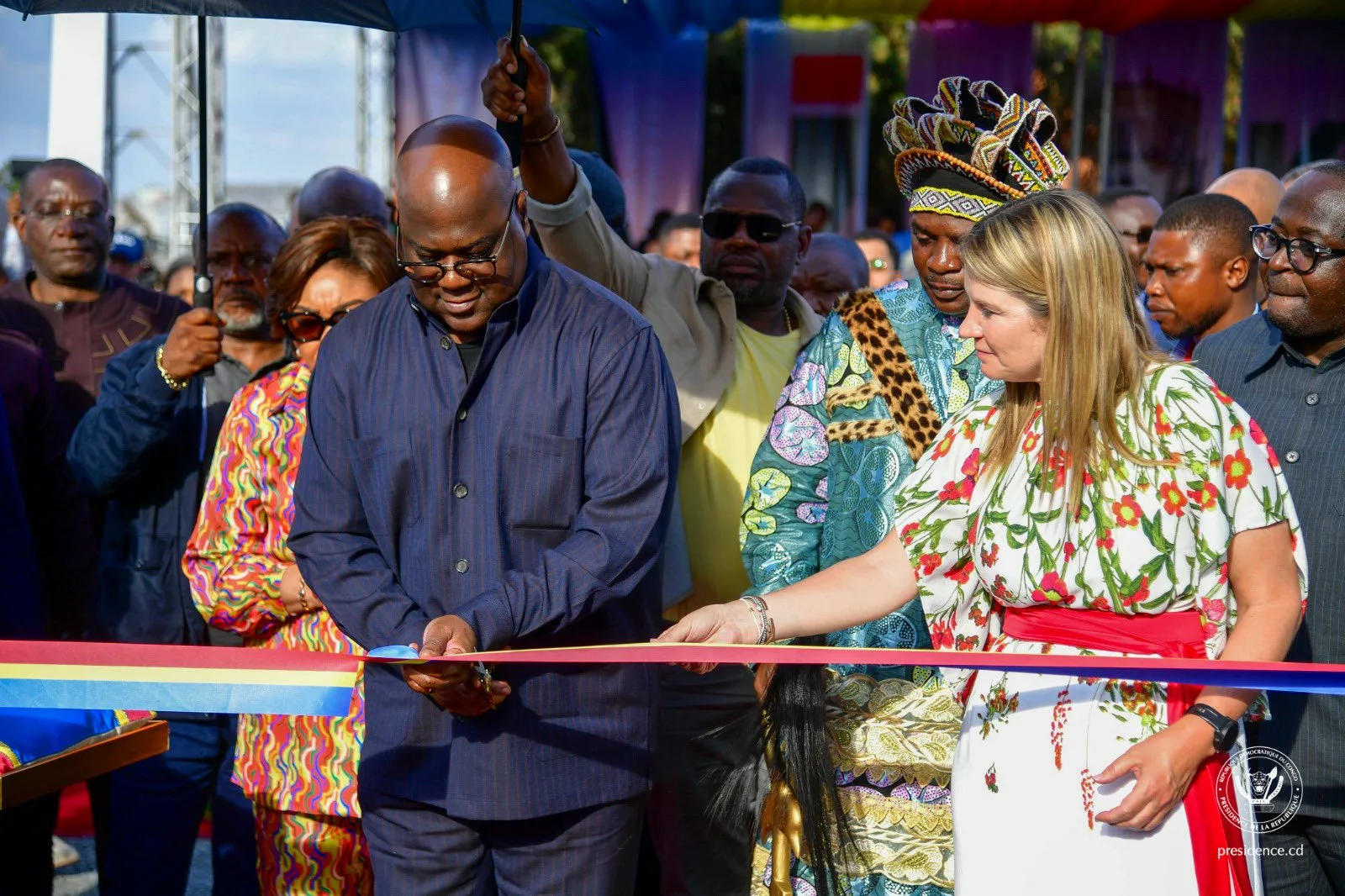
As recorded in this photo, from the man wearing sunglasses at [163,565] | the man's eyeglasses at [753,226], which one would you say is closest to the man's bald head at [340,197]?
the man wearing sunglasses at [163,565]

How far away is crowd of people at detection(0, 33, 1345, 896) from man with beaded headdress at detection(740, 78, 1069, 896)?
0.01m

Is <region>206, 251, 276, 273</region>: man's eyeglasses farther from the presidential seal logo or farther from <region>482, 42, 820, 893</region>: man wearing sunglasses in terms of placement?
the presidential seal logo

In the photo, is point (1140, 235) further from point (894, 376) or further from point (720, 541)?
point (894, 376)

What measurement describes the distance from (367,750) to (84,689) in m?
0.59

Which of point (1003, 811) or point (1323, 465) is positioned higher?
point (1323, 465)

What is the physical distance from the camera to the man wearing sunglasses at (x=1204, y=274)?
503 centimetres

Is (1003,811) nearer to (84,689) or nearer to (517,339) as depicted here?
(517,339)

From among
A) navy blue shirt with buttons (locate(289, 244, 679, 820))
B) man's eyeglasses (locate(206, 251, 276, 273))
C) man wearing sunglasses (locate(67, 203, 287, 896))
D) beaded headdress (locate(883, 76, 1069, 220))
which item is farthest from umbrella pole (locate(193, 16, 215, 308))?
beaded headdress (locate(883, 76, 1069, 220))

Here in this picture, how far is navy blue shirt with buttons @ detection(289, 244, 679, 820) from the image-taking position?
2900 millimetres

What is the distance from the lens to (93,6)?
12.0 ft

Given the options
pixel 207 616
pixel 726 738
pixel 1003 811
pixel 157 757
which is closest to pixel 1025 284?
pixel 1003 811

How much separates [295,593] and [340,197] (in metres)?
2.74

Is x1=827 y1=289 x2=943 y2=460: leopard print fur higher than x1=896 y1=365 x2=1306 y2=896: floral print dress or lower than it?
higher

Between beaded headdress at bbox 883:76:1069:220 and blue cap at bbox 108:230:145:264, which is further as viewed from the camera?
blue cap at bbox 108:230:145:264
